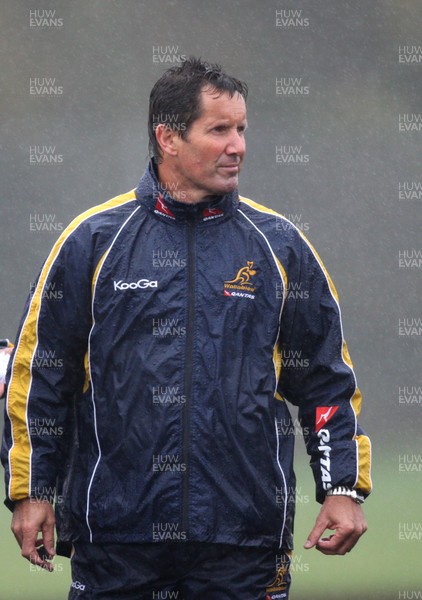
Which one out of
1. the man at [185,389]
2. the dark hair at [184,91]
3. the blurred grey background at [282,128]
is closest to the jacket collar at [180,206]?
the man at [185,389]

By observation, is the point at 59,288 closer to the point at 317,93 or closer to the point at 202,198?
the point at 202,198

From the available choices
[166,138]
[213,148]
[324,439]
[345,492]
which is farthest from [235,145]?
[345,492]

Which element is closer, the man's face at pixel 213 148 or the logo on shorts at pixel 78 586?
the logo on shorts at pixel 78 586

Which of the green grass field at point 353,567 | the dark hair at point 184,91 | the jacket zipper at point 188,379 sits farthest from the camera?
the green grass field at point 353,567

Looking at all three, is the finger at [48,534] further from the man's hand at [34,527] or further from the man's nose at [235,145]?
the man's nose at [235,145]

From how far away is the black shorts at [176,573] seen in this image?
2693 millimetres

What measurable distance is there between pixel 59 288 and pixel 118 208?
24cm

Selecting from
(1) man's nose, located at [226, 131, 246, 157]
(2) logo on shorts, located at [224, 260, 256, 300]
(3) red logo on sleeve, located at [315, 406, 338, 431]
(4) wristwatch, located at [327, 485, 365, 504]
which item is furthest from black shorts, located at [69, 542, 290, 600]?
(1) man's nose, located at [226, 131, 246, 157]

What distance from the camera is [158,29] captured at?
23.1ft

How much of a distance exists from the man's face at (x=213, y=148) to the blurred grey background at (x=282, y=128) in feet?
13.6

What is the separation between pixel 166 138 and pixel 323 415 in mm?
762

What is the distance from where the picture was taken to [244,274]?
9.21 feet

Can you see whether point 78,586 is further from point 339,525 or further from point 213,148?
point 213,148

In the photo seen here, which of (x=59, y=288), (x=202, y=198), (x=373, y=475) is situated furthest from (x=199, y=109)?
(x=373, y=475)
